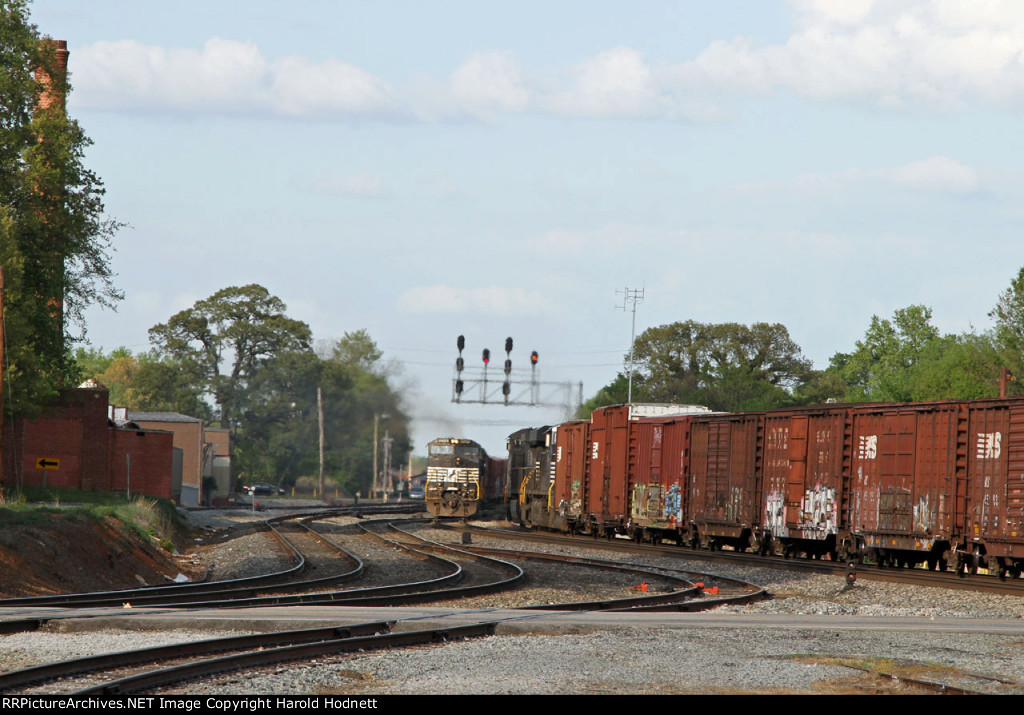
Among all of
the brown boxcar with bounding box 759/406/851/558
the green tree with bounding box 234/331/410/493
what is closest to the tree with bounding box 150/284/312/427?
the green tree with bounding box 234/331/410/493

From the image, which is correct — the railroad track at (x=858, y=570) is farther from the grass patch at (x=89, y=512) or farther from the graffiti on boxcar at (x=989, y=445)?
the grass patch at (x=89, y=512)

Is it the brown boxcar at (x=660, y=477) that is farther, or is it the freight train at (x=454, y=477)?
the freight train at (x=454, y=477)

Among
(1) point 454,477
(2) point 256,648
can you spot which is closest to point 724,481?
(2) point 256,648

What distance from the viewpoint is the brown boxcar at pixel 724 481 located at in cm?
2777

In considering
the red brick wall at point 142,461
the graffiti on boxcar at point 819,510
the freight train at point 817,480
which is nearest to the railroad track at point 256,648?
the freight train at point 817,480

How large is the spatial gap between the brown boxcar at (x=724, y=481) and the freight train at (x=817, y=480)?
0.11 feet

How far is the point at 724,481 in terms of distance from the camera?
94.8 ft

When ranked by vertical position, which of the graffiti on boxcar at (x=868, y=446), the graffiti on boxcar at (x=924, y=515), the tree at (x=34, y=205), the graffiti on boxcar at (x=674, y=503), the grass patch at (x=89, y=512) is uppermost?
→ the tree at (x=34, y=205)

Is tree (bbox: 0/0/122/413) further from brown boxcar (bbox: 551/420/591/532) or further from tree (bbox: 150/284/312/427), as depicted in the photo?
tree (bbox: 150/284/312/427)

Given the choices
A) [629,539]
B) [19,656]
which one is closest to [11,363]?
[629,539]

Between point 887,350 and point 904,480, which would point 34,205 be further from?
point 887,350

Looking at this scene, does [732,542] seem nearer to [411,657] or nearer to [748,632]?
[748,632]

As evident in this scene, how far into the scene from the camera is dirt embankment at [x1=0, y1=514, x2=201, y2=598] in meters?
Answer: 19.0

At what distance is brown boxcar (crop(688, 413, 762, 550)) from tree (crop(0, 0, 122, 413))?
21.1 meters
